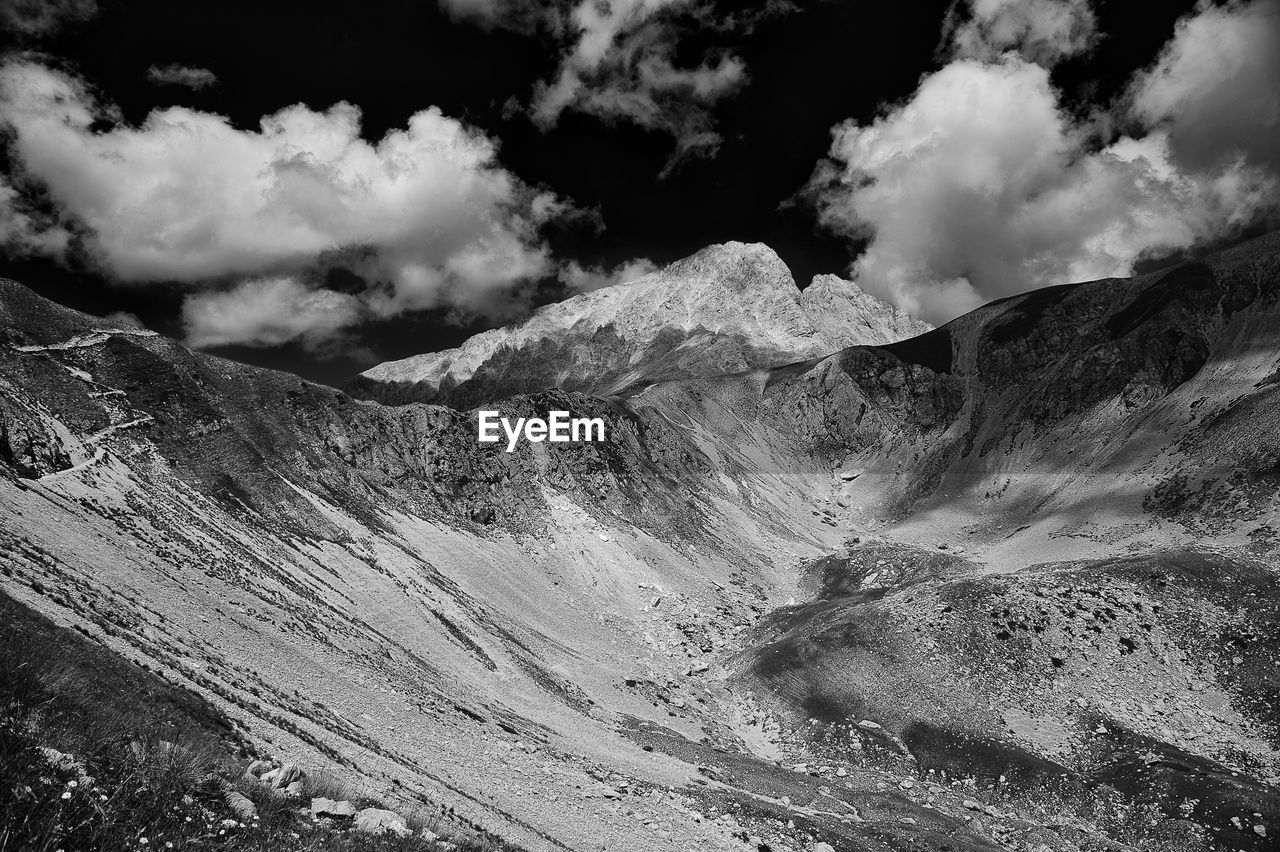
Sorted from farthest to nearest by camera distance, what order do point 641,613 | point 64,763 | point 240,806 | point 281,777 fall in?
point 641,613 → point 281,777 → point 240,806 → point 64,763

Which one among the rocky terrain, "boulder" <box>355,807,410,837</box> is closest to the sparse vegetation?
"boulder" <box>355,807,410,837</box>

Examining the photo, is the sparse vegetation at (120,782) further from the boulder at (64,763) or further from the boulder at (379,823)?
the boulder at (379,823)

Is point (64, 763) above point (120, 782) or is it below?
above

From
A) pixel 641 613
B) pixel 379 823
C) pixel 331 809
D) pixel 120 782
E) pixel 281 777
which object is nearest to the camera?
pixel 120 782

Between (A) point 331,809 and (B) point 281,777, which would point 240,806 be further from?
(B) point 281,777

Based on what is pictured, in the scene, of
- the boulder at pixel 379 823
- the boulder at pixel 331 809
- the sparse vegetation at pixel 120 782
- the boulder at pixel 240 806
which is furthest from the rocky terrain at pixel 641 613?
the boulder at pixel 240 806

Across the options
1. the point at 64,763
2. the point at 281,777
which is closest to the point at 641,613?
the point at 281,777

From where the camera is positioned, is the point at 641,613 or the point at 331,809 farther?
the point at 641,613
